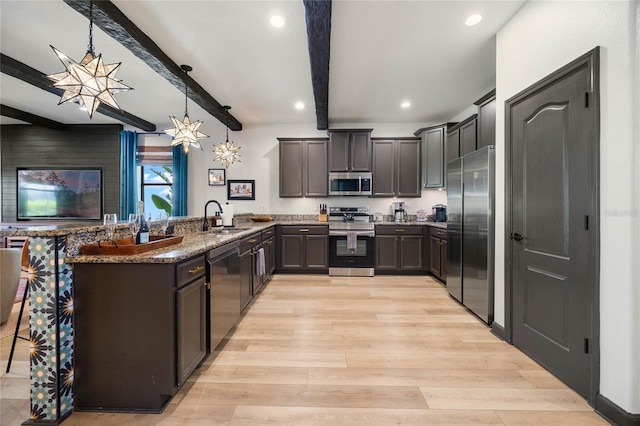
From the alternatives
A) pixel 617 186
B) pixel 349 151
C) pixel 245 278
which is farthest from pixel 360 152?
pixel 617 186

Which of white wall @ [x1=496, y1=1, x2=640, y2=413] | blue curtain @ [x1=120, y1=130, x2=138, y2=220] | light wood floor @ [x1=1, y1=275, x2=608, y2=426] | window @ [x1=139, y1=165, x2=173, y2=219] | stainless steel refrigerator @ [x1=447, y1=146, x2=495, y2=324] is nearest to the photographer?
white wall @ [x1=496, y1=1, x2=640, y2=413]

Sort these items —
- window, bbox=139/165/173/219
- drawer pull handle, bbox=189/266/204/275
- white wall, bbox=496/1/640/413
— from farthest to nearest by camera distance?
window, bbox=139/165/173/219 → drawer pull handle, bbox=189/266/204/275 → white wall, bbox=496/1/640/413

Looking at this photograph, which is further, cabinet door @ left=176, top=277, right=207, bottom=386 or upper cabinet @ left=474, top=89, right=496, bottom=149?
upper cabinet @ left=474, top=89, right=496, bottom=149

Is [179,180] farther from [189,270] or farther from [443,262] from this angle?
[443,262]

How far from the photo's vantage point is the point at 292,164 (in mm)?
5344

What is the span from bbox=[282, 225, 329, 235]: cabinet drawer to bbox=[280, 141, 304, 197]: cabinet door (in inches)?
30.0

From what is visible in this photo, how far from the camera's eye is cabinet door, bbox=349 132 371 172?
17.1ft

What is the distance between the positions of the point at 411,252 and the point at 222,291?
11.4 ft

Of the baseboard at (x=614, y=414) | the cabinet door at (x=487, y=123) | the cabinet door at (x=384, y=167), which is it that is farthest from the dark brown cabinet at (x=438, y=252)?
the baseboard at (x=614, y=414)

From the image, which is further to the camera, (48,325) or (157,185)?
(157,185)

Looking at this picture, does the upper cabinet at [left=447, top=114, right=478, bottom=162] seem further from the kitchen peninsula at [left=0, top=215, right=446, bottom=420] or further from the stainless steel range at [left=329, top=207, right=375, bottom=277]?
the kitchen peninsula at [left=0, top=215, right=446, bottom=420]

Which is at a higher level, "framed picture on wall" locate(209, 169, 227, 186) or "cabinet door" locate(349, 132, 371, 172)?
"cabinet door" locate(349, 132, 371, 172)

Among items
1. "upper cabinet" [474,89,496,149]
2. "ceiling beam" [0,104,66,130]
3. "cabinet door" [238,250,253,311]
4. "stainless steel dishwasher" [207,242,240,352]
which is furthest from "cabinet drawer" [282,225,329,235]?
"ceiling beam" [0,104,66,130]

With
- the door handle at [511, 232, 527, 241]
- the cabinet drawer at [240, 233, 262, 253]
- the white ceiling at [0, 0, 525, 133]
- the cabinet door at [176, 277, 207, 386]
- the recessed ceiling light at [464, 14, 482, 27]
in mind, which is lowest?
the cabinet door at [176, 277, 207, 386]
